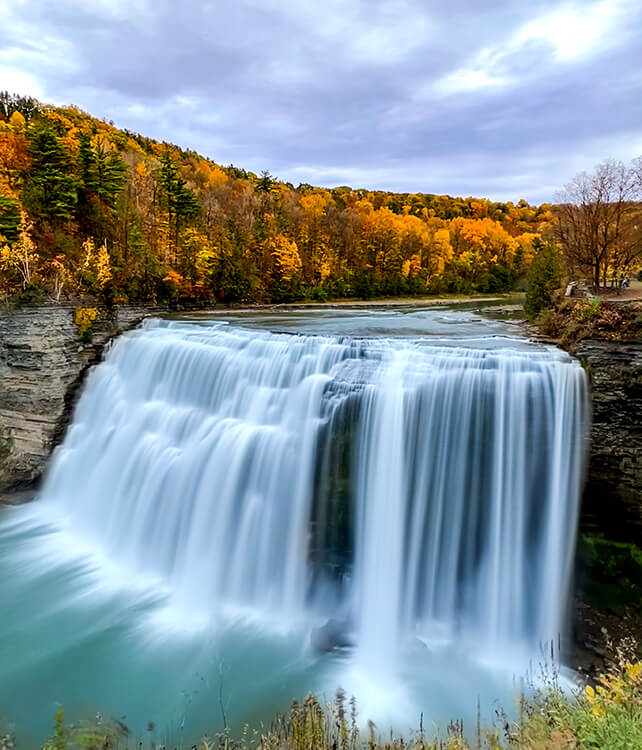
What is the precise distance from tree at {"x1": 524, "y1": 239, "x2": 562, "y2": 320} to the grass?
32.8 ft

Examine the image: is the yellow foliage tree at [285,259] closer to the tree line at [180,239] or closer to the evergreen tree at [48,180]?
the tree line at [180,239]

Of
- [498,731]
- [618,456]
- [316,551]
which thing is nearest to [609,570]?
[618,456]

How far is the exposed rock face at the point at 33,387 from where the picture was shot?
1207 cm

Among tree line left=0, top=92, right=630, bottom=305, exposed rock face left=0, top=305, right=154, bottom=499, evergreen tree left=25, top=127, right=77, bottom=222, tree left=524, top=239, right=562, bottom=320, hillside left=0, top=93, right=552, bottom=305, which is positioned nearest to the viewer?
exposed rock face left=0, top=305, right=154, bottom=499

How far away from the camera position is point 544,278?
560 inches

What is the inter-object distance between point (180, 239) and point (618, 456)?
21.5m

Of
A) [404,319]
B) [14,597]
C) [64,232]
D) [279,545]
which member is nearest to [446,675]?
[279,545]

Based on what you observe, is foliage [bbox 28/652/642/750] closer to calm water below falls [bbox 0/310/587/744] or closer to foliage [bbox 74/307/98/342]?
calm water below falls [bbox 0/310/587/744]

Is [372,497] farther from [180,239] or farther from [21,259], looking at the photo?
[180,239]

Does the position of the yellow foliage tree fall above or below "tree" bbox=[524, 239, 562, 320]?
above

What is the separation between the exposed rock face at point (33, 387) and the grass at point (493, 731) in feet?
25.6

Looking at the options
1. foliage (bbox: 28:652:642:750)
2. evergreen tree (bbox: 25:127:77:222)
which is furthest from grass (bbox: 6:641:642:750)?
evergreen tree (bbox: 25:127:77:222)

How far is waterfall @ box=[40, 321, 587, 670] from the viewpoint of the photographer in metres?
7.60

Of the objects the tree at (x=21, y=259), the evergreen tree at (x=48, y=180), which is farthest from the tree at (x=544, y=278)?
the evergreen tree at (x=48, y=180)
